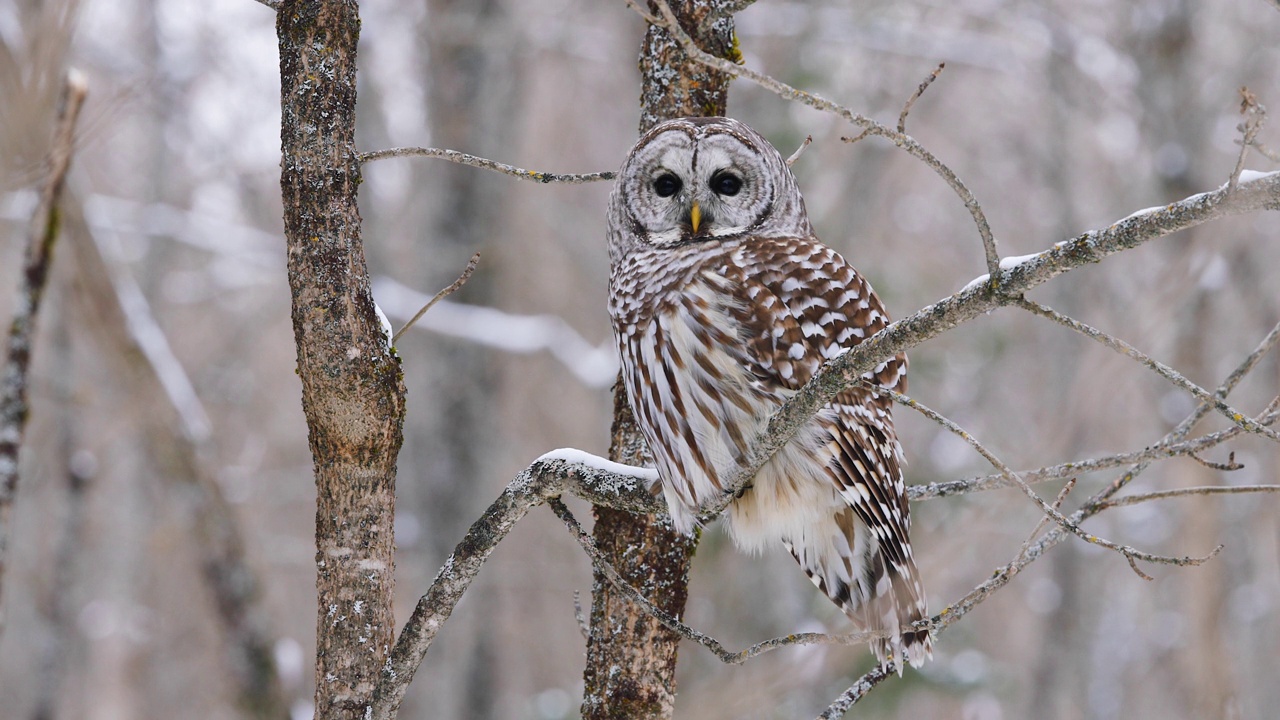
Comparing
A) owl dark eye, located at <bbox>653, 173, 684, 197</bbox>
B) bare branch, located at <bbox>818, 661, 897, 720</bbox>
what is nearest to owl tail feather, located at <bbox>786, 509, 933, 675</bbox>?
bare branch, located at <bbox>818, 661, 897, 720</bbox>

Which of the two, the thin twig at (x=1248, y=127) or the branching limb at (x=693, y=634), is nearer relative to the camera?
the thin twig at (x=1248, y=127)

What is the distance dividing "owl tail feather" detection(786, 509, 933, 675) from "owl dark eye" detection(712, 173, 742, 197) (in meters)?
1.06

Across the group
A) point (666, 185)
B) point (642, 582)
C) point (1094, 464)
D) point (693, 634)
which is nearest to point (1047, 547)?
point (1094, 464)

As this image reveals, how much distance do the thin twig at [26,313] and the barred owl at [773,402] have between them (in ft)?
5.68

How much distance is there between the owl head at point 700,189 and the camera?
3.17m

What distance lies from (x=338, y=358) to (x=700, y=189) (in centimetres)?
145

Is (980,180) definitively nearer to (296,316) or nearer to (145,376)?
(145,376)

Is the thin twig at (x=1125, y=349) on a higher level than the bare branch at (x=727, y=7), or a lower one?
lower

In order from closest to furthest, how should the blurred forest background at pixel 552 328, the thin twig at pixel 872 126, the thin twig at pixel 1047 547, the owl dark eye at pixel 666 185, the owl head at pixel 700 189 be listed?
1. the thin twig at pixel 872 126
2. the thin twig at pixel 1047 547
3. the owl head at pixel 700 189
4. the owl dark eye at pixel 666 185
5. the blurred forest background at pixel 552 328

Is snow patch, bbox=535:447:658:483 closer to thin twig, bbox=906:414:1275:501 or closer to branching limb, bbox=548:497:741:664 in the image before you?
branching limb, bbox=548:497:741:664

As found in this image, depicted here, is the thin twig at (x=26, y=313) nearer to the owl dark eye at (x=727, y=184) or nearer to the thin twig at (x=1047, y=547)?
the owl dark eye at (x=727, y=184)

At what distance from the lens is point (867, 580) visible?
294 centimetres

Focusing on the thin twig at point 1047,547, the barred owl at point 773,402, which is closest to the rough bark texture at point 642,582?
the barred owl at point 773,402

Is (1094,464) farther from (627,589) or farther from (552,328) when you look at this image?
(552,328)
